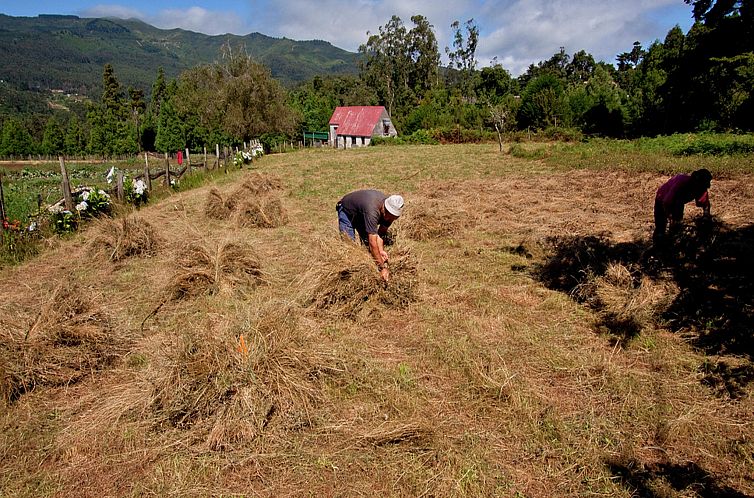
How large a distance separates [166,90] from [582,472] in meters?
59.3

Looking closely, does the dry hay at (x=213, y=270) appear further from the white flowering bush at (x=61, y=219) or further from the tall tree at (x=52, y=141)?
the tall tree at (x=52, y=141)

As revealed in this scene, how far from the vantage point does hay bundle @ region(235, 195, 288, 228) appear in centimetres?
880

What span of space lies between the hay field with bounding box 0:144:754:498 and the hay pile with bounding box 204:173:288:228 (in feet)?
9.88

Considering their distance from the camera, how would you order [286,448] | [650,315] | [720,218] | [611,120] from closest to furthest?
[286,448]
[650,315]
[720,218]
[611,120]

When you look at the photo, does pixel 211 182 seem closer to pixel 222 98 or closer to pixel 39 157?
pixel 222 98

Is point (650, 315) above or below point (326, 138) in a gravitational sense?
below

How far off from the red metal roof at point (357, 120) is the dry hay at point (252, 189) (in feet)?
106

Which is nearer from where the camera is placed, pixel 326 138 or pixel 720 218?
pixel 720 218

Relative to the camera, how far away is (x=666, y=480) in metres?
2.50

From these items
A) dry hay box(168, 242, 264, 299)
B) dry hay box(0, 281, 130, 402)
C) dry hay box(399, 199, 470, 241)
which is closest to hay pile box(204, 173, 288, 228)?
dry hay box(399, 199, 470, 241)

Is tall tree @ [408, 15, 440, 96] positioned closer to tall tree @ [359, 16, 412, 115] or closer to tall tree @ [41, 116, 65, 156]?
tall tree @ [359, 16, 412, 115]

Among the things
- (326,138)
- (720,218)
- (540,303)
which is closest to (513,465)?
(540,303)

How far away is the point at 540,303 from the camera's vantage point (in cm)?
488

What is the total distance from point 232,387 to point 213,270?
2.70 m
